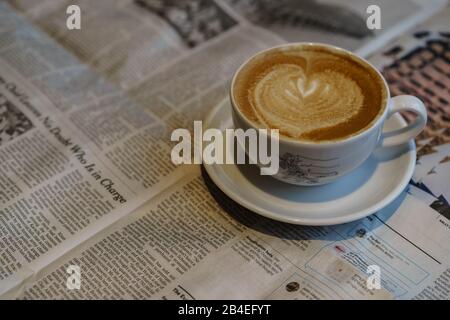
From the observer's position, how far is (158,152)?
73 cm

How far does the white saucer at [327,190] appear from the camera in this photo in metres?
0.59

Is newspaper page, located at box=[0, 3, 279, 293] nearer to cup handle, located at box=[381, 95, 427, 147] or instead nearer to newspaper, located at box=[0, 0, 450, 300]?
newspaper, located at box=[0, 0, 450, 300]

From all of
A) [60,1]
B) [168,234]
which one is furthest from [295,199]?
[60,1]

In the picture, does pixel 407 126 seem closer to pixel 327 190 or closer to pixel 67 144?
pixel 327 190

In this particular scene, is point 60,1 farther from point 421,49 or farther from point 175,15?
point 421,49

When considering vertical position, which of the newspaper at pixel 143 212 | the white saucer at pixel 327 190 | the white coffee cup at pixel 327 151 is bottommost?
the newspaper at pixel 143 212

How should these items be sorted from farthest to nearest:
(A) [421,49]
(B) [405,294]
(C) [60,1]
A: (C) [60,1] < (A) [421,49] < (B) [405,294]

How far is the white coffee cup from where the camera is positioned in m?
0.55

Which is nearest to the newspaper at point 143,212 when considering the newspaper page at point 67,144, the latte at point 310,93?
the newspaper page at point 67,144

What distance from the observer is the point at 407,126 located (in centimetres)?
65

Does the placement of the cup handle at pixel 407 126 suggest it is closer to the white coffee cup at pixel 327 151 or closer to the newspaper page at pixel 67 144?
the white coffee cup at pixel 327 151

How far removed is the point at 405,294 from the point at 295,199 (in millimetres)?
166

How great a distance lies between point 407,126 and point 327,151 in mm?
158

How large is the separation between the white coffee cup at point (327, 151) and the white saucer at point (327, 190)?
0.08ft
